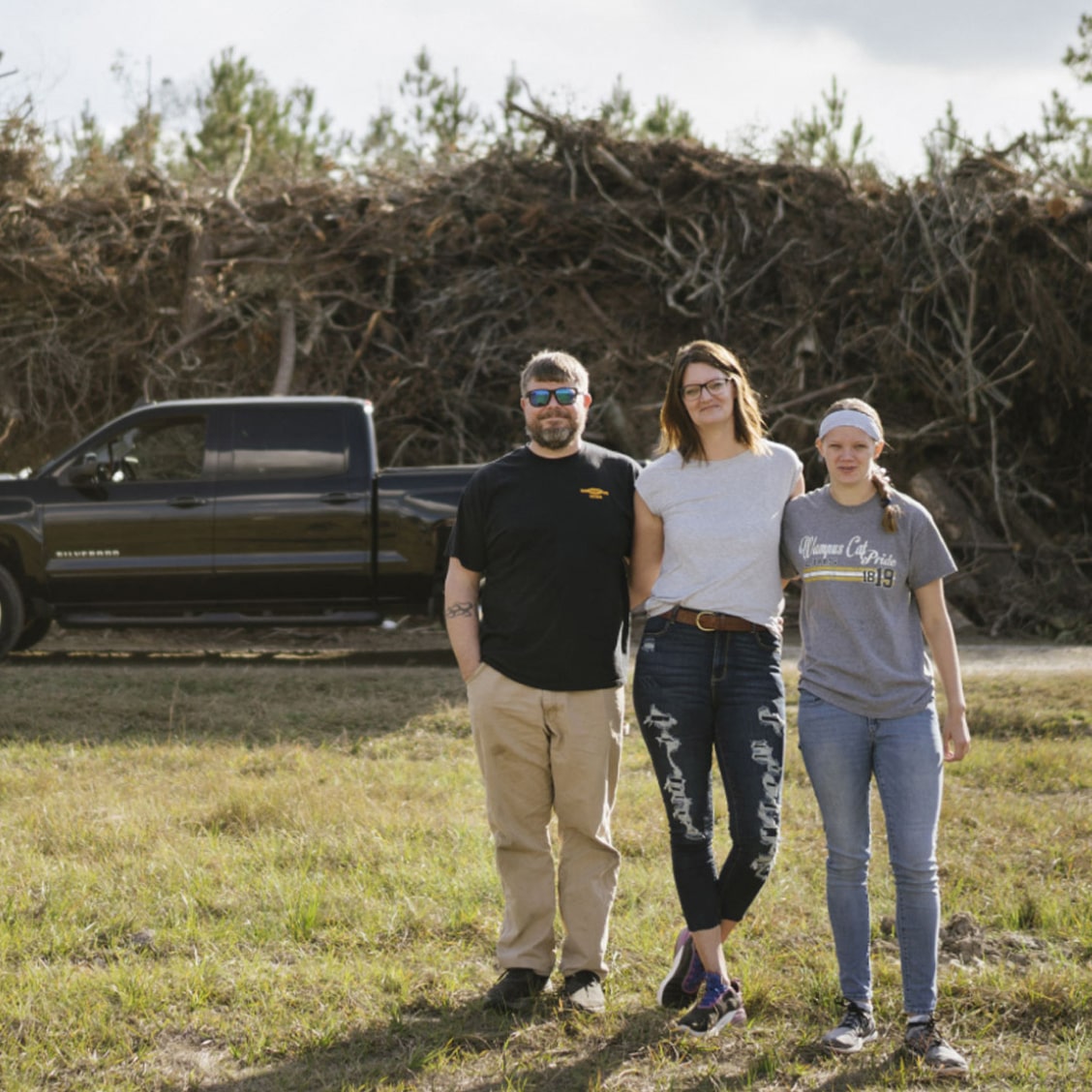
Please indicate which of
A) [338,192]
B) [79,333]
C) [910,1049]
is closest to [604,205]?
[338,192]

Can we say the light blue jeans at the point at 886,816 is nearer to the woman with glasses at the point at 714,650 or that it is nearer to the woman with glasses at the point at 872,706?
the woman with glasses at the point at 872,706

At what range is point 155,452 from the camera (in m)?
10.1

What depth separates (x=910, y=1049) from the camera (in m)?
3.44

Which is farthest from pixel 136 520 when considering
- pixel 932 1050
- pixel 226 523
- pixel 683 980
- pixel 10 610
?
pixel 932 1050

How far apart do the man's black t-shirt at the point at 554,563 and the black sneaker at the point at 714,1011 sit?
2.96 ft

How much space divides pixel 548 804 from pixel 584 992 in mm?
558

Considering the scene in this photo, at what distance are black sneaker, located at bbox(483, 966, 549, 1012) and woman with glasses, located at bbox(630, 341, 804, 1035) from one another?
1.62 feet

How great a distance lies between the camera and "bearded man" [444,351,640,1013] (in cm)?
379

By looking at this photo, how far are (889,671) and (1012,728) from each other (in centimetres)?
486

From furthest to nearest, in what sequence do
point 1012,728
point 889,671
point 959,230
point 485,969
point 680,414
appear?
1. point 959,230
2. point 1012,728
3. point 485,969
4. point 680,414
5. point 889,671

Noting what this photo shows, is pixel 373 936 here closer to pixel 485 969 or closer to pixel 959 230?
pixel 485 969

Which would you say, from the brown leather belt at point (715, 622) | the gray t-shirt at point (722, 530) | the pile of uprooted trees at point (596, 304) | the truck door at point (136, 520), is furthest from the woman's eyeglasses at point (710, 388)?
the pile of uprooted trees at point (596, 304)

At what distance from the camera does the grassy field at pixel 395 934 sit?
350 cm

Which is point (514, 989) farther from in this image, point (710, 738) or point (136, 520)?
point (136, 520)
